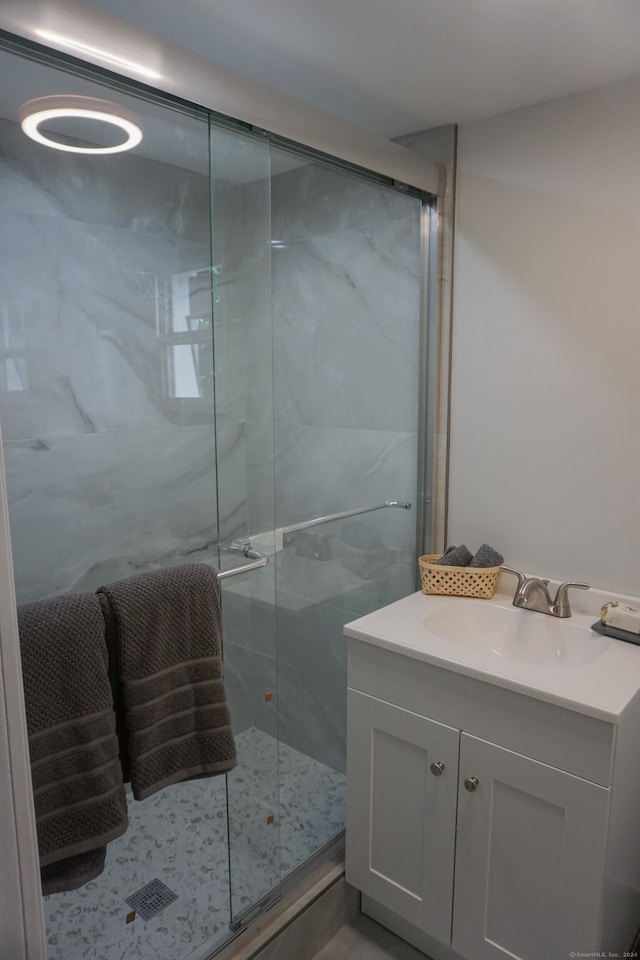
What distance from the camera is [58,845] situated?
1113 mm

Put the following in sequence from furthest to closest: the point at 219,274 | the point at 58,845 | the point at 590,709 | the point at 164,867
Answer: the point at 164,867, the point at 219,274, the point at 590,709, the point at 58,845

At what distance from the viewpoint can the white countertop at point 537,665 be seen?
50.6 inches

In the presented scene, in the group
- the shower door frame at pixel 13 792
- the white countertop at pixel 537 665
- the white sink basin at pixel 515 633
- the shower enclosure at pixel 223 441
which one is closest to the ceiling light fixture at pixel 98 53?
the shower enclosure at pixel 223 441

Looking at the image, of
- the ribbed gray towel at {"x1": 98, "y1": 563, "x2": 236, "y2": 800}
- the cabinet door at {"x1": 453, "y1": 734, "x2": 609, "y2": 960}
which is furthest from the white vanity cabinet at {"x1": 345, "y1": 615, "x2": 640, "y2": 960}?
the ribbed gray towel at {"x1": 98, "y1": 563, "x2": 236, "y2": 800}

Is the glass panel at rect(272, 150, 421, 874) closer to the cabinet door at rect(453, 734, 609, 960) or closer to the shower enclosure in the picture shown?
the shower enclosure

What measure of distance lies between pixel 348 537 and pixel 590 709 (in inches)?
35.4

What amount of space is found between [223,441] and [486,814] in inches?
39.8

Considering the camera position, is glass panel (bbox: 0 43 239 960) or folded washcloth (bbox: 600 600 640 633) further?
glass panel (bbox: 0 43 239 960)

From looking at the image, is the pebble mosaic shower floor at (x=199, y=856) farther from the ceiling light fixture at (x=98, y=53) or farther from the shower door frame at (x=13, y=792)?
the ceiling light fixture at (x=98, y=53)

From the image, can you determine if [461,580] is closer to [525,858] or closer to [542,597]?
[542,597]

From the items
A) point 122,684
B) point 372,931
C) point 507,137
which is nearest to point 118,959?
point 372,931

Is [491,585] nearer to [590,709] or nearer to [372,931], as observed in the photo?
[590,709]

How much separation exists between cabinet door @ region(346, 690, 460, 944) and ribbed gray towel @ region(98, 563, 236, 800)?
16.8 inches

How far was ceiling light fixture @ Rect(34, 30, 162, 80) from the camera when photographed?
3.39ft
